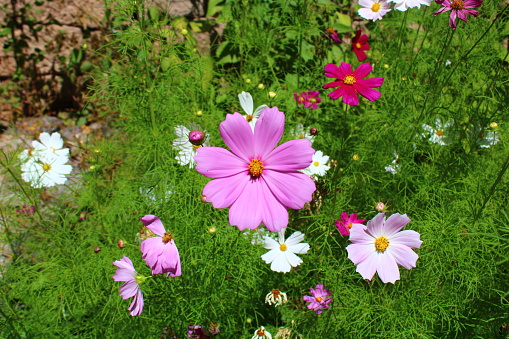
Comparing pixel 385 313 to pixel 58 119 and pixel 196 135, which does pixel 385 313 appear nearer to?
pixel 196 135

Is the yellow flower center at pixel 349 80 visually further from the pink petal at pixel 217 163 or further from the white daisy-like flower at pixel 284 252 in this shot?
the white daisy-like flower at pixel 284 252

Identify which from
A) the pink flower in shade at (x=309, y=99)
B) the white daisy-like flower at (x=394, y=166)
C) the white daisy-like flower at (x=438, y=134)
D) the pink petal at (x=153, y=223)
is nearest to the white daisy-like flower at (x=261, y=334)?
the pink petal at (x=153, y=223)

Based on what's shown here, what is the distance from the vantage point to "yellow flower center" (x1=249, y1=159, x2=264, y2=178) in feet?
3.17

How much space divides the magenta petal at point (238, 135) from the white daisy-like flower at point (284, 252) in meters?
0.55

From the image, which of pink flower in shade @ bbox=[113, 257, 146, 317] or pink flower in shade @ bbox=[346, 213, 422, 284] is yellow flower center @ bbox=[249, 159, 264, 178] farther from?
pink flower in shade @ bbox=[113, 257, 146, 317]

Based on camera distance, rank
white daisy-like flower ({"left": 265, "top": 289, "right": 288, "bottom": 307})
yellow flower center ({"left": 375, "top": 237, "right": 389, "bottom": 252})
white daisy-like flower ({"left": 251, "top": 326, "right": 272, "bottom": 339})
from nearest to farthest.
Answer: yellow flower center ({"left": 375, "top": 237, "right": 389, "bottom": 252}) < white daisy-like flower ({"left": 251, "top": 326, "right": 272, "bottom": 339}) < white daisy-like flower ({"left": 265, "top": 289, "right": 288, "bottom": 307})

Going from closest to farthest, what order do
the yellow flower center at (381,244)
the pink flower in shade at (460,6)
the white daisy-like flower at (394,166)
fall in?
the yellow flower center at (381,244) → the pink flower in shade at (460,6) → the white daisy-like flower at (394,166)

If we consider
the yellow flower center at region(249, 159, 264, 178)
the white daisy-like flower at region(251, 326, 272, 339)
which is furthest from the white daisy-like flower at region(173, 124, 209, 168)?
the white daisy-like flower at region(251, 326, 272, 339)

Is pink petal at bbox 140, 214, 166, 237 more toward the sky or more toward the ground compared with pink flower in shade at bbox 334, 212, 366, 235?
more toward the sky

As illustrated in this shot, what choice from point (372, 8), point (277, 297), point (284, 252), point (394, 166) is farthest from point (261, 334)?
point (372, 8)

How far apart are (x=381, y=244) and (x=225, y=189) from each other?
1.62ft

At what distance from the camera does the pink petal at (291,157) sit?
886 mm

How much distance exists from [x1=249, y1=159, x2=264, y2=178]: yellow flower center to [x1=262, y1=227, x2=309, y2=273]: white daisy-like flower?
51 centimetres

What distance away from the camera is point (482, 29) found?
1.83 metres
